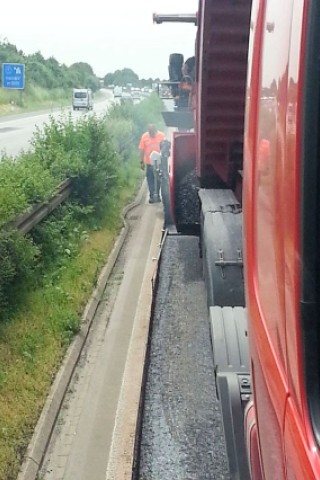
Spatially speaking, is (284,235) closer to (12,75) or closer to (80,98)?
(12,75)

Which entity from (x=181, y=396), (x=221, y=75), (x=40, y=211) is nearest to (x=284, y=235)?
(x=181, y=396)

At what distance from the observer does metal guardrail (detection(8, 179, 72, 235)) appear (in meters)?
7.16

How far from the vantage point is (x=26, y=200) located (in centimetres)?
762

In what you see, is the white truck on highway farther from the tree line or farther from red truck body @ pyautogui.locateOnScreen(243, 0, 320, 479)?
red truck body @ pyautogui.locateOnScreen(243, 0, 320, 479)

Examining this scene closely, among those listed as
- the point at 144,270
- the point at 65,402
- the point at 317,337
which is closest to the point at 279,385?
the point at 317,337

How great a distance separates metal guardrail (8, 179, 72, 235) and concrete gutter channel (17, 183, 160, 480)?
1035 mm

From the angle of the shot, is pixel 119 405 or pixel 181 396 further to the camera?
pixel 119 405

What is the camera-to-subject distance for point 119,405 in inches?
222

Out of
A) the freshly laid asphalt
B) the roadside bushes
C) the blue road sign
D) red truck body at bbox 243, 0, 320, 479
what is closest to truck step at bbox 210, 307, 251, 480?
red truck body at bbox 243, 0, 320, 479

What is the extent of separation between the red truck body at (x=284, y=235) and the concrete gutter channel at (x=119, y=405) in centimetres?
226

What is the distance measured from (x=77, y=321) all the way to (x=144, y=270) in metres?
2.72

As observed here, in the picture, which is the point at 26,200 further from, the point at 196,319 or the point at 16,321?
the point at 196,319

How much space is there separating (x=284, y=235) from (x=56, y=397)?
14.3 ft

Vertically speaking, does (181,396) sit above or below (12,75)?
below
